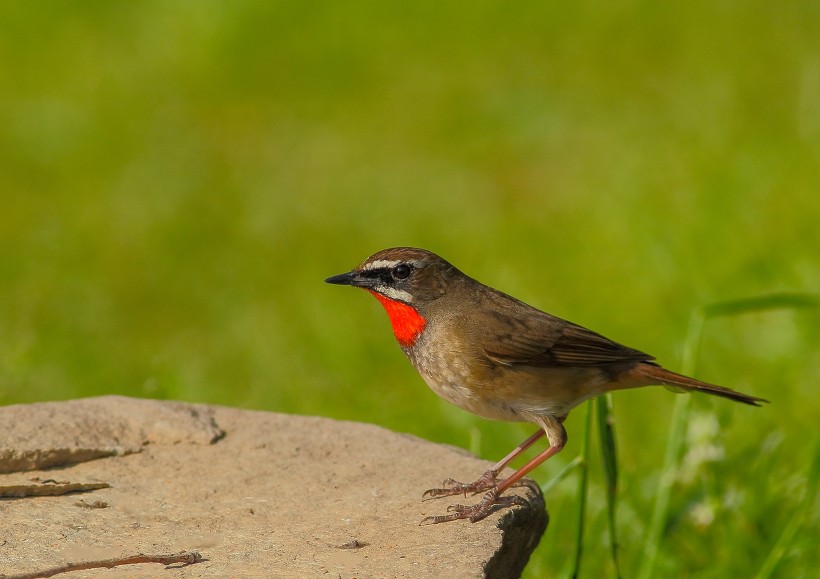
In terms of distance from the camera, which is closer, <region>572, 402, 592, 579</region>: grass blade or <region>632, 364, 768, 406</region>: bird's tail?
<region>572, 402, 592, 579</region>: grass blade

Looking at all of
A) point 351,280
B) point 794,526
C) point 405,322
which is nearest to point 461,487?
point 405,322

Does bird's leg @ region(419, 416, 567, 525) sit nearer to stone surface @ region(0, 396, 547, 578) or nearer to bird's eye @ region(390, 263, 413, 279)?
stone surface @ region(0, 396, 547, 578)

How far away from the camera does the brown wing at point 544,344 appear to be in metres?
4.85

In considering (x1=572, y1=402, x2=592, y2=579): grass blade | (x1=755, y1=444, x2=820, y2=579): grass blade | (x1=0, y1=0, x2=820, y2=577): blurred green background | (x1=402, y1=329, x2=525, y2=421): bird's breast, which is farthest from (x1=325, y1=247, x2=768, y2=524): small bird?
(x1=0, y1=0, x2=820, y2=577): blurred green background

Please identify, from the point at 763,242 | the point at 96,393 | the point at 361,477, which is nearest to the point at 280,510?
the point at 361,477

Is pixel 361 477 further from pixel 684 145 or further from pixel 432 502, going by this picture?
pixel 684 145

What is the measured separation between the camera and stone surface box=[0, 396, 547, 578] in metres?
3.75

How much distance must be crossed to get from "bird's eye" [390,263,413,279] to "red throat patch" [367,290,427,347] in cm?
11

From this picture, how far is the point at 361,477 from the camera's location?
4551 mm

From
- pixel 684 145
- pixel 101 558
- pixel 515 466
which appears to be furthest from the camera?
pixel 684 145

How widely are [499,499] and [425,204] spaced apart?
657 cm

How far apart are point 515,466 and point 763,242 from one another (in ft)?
10.5

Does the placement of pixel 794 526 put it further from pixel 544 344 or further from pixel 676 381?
pixel 544 344

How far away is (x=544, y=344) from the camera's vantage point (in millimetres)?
4957
